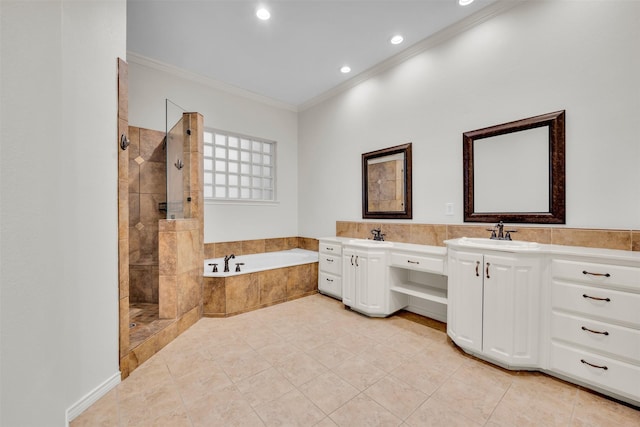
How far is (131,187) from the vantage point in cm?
288

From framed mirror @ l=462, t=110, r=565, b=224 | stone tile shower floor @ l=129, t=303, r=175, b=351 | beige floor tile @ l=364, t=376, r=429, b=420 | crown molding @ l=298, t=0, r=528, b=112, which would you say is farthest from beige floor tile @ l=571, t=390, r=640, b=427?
crown molding @ l=298, t=0, r=528, b=112

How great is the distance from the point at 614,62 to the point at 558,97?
328mm

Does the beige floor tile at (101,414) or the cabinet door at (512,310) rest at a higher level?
the cabinet door at (512,310)

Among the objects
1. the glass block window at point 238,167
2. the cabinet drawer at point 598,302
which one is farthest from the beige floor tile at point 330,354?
the glass block window at point 238,167

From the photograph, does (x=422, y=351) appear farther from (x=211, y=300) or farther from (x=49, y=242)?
(x=49, y=242)

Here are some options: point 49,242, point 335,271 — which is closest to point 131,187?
point 49,242

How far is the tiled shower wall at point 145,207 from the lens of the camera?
9.21 ft

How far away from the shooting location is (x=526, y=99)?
221 cm

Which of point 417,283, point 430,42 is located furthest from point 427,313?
point 430,42

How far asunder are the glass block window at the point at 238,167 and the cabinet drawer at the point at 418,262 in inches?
96.5

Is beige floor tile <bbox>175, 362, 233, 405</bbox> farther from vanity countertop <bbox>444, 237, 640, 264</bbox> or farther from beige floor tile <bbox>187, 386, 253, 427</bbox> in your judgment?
vanity countertop <bbox>444, 237, 640, 264</bbox>

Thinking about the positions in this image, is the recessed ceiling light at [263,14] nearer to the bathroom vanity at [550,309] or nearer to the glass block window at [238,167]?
the glass block window at [238,167]

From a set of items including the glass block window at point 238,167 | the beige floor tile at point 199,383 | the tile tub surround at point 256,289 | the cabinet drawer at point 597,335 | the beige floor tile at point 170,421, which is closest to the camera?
the beige floor tile at point 170,421

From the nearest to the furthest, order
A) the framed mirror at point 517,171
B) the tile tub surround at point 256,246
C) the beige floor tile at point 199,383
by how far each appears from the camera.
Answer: the beige floor tile at point 199,383 → the framed mirror at point 517,171 → the tile tub surround at point 256,246
